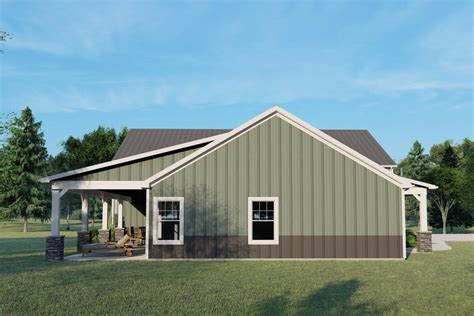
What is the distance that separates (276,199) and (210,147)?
3061 mm

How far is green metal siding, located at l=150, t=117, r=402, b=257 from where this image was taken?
717 inches

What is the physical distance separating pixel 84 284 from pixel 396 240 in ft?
37.6

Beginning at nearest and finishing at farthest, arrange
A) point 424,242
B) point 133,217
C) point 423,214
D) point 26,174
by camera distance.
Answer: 1. point 423,214
2. point 424,242
3. point 133,217
4. point 26,174

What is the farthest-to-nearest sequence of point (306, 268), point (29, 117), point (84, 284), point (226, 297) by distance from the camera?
1. point (29, 117)
2. point (306, 268)
3. point (84, 284)
4. point (226, 297)

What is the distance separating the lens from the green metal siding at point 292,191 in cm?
1822

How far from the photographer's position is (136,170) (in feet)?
65.2

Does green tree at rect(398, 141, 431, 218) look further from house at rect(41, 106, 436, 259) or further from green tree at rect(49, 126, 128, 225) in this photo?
house at rect(41, 106, 436, 259)

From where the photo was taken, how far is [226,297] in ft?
32.7

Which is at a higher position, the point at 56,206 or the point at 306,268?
the point at 56,206

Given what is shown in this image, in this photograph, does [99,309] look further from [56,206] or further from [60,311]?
[56,206]

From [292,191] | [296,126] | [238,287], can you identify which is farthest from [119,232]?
[238,287]

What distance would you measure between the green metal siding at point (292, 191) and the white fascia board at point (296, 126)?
183 mm

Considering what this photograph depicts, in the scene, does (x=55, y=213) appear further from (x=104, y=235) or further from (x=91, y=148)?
(x=91, y=148)

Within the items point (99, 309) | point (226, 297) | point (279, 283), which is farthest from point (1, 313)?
point (279, 283)
